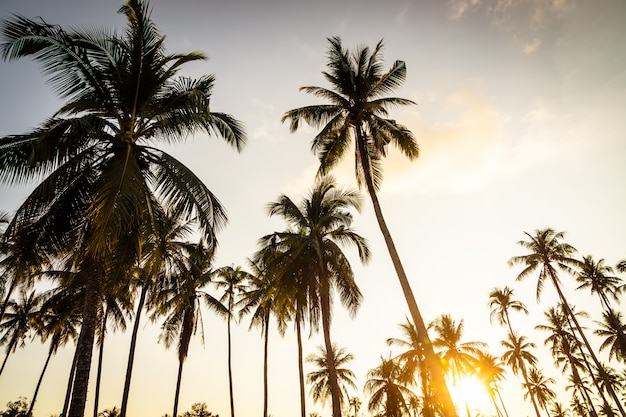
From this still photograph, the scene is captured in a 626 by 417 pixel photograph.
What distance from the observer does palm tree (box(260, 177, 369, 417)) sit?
15.2 metres

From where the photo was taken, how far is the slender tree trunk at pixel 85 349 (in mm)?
6582

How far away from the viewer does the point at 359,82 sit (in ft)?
45.3

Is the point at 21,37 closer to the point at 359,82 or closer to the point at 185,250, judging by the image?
the point at 359,82

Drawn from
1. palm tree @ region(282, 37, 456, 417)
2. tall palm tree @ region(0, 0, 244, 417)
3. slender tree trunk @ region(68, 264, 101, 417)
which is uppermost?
palm tree @ region(282, 37, 456, 417)

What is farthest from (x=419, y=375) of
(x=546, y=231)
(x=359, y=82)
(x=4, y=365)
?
(x=4, y=365)

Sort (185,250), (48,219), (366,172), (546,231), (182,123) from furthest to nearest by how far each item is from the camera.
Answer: (546,231) < (185,250) < (366,172) < (182,123) < (48,219)

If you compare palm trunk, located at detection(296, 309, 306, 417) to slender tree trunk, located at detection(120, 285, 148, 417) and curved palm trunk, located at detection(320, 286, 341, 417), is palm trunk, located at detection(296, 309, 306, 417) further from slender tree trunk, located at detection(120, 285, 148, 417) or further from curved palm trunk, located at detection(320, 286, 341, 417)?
slender tree trunk, located at detection(120, 285, 148, 417)

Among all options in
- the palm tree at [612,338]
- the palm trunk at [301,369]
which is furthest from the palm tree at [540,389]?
the palm trunk at [301,369]

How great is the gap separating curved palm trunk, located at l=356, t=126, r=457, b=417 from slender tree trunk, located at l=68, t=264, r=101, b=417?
8293 millimetres

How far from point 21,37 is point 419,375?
29823 mm

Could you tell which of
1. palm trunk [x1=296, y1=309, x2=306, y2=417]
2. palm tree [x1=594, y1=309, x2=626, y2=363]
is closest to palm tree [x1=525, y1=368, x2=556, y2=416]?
palm tree [x1=594, y1=309, x2=626, y2=363]

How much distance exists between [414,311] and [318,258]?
571 centimetres

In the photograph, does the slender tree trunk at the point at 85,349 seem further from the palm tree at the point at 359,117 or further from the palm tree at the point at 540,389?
the palm tree at the point at 540,389

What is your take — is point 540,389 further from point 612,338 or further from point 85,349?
point 85,349
